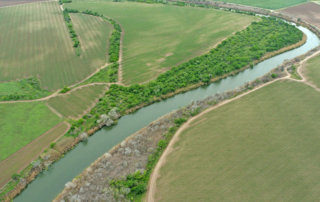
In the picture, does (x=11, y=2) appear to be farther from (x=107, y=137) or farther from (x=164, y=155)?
(x=164, y=155)

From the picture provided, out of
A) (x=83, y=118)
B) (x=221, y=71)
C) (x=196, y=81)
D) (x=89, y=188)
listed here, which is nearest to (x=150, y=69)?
(x=196, y=81)

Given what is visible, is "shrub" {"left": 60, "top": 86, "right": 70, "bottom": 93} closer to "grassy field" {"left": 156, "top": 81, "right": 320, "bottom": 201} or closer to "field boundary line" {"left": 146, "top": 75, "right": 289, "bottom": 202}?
"field boundary line" {"left": 146, "top": 75, "right": 289, "bottom": 202}

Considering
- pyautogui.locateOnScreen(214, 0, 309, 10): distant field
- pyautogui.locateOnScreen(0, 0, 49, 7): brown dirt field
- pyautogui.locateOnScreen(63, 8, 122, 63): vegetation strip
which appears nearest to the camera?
pyautogui.locateOnScreen(63, 8, 122, 63): vegetation strip

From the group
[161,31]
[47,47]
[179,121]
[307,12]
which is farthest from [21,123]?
[307,12]

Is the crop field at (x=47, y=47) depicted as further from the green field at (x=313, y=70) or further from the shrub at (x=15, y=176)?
the green field at (x=313, y=70)

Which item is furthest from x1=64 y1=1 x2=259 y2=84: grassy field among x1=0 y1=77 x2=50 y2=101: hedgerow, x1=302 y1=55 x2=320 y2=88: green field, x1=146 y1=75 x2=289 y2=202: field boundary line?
x1=302 y1=55 x2=320 y2=88: green field
